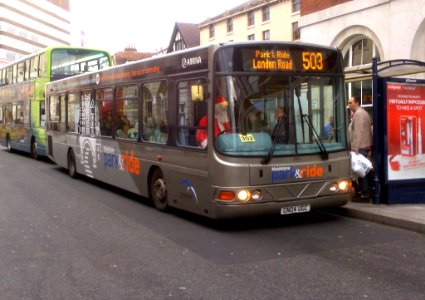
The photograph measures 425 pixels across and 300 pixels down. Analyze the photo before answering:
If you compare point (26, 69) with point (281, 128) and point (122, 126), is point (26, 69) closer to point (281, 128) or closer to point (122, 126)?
point (122, 126)

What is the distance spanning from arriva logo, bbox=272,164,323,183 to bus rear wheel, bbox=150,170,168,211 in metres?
2.16

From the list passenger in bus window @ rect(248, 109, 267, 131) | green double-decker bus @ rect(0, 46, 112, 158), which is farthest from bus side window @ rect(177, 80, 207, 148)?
green double-decker bus @ rect(0, 46, 112, 158)

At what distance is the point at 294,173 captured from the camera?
7461 mm

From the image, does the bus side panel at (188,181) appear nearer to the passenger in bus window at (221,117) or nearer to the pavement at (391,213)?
the passenger in bus window at (221,117)

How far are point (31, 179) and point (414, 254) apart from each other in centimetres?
1031

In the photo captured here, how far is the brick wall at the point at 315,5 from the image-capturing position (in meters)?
20.6

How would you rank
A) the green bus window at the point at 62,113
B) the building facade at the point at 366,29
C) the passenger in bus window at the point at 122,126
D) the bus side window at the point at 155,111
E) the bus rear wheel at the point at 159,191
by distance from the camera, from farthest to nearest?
the building facade at the point at 366,29 → the green bus window at the point at 62,113 → the passenger in bus window at the point at 122,126 → the bus rear wheel at the point at 159,191 → the bus side window at the point at 155,111

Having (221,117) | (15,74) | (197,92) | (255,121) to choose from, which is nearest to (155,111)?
(197,92)

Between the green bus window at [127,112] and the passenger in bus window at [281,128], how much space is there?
3176 millimetres

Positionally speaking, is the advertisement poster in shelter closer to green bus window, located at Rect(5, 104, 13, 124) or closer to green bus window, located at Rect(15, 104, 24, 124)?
green bus window, located at Rect(15, 104, 24, 124)

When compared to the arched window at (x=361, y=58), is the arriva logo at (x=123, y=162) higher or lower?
lower

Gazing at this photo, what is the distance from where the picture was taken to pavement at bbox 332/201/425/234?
24.5 ft

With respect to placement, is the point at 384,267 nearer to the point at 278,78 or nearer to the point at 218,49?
the point at 278,78

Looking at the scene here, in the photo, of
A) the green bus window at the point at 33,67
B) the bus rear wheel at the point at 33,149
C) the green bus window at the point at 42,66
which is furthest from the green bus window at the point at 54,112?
the bus rear wheel at the point at 33,149
